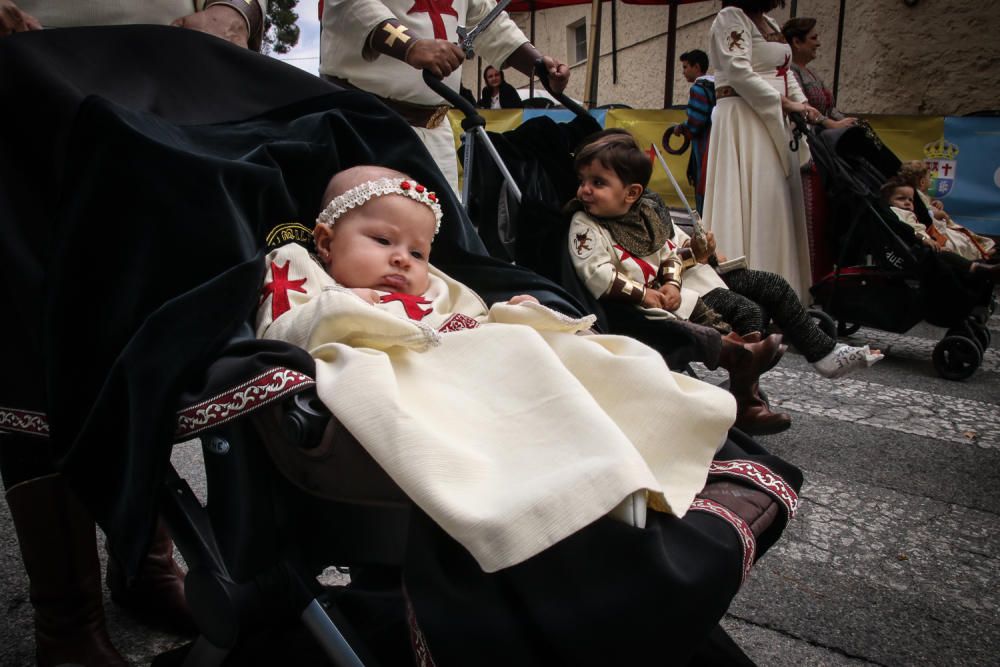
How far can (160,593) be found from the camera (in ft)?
5.88

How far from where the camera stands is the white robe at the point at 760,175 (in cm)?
478

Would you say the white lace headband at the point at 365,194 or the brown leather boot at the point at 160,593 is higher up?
the white lace headband at the point at 365,194

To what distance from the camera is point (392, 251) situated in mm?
1541

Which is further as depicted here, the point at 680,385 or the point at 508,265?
the point at 508,265

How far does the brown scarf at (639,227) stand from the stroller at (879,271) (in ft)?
5.49

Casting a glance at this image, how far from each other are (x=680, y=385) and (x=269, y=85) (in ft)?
3.87

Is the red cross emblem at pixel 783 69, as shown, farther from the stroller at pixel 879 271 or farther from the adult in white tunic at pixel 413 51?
the adult in white tunic at pixel 413 51

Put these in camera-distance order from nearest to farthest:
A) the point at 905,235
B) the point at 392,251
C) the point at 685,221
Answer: the point at 392,251, the point at 905,235, the point at 685,221

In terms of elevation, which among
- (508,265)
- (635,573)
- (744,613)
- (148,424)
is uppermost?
(508,265)

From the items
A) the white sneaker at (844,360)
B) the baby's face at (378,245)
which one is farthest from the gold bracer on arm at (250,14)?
the white sneaker at (844,360)

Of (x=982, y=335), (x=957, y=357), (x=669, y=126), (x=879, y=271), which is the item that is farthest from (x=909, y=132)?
(x=957, y=357)

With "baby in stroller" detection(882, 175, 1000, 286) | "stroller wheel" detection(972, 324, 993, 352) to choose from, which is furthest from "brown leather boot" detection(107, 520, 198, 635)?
"stroller wheel" detection(972, 324, 993, 352)

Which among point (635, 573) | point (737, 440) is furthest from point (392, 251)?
point (635, 573)

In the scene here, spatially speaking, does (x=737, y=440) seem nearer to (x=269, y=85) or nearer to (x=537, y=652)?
(x=537, y=652)
